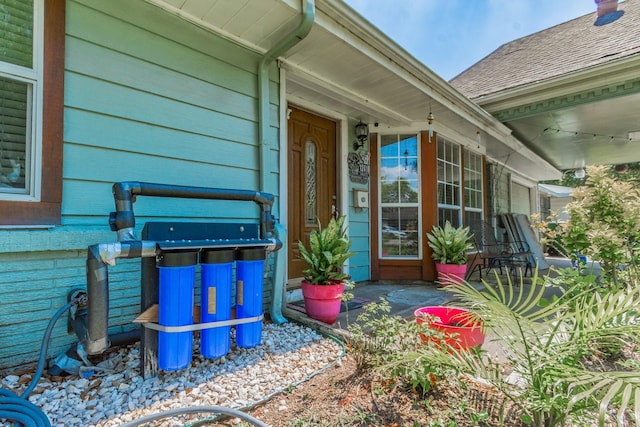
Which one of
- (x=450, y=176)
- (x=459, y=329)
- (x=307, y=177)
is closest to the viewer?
(x=459, y=329)

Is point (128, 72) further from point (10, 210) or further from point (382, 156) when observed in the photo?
point (382, 156)

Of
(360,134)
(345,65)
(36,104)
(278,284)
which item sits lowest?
(278,284)

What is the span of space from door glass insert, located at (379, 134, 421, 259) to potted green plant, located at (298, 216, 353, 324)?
2.01m

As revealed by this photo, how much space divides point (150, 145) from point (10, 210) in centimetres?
83

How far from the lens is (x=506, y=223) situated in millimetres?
7266

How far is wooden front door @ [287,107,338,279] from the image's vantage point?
11.4 feet

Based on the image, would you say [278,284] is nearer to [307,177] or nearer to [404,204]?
[307,177]

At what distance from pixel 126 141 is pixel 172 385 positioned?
1.51m

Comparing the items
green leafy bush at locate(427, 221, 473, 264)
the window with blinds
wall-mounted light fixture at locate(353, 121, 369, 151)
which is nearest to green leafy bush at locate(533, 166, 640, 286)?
green leafy bush at locate(427, 221, 473, 264)

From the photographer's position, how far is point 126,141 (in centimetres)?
209

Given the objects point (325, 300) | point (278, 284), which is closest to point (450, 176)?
point (325, 300)

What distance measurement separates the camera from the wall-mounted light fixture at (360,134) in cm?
419

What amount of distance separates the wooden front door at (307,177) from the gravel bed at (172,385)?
148 cm

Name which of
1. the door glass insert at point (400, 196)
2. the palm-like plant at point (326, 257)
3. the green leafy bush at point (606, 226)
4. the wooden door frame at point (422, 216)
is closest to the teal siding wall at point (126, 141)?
the palm-like plant at point (326, 257)
